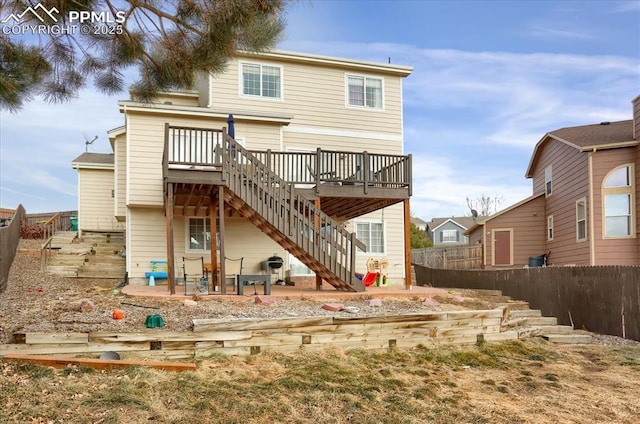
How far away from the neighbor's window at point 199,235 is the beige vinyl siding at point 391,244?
14.0 ft

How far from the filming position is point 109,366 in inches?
238

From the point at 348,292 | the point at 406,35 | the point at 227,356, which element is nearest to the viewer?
the point at 227,356

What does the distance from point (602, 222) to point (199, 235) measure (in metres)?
11.7

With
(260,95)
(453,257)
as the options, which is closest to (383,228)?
(260,95)

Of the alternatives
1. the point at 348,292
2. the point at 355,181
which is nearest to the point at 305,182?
the point at 355,181

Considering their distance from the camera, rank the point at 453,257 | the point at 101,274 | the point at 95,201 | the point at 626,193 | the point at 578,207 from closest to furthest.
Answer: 1. the point at 101,274
2. the point at 626,193
3. the point at 578,207
4. the point at 95,201
5. the point at 453,257

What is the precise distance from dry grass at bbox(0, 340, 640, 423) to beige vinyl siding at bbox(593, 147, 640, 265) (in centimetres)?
942

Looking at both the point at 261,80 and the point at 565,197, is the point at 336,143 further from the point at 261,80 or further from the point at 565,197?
the point at 565,197

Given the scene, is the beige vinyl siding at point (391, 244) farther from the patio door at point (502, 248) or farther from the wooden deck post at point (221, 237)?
the wooden deck post at point (221, 237)

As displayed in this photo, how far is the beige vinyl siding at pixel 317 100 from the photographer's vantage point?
15.9 meters

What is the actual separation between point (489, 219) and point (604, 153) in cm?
573

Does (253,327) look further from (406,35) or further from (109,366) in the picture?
(406,35)

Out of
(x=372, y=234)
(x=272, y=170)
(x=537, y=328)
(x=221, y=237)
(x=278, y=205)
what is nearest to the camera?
(x=537, y=328)

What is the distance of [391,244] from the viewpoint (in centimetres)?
1684
